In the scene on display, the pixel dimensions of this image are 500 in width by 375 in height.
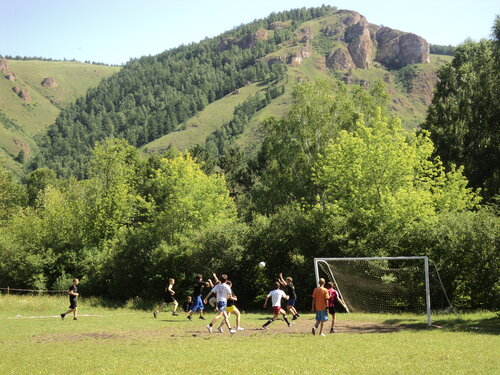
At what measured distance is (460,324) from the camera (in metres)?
20.0

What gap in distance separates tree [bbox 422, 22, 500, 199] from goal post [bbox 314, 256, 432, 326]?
20284mm

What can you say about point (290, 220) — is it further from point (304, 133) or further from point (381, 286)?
point (304, 133)

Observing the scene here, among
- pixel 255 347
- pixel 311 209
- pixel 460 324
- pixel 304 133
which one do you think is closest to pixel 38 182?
pixel 304 133

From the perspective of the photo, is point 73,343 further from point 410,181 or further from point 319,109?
point 319,109

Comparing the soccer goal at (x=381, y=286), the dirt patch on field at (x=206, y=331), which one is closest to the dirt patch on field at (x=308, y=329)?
the dirt patch on field at (x=206, y=331)

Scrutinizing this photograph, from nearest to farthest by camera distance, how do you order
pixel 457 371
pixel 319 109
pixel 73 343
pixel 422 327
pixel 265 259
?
pixel 457 371 → pixel 73 343 → pixel 422 327 → pixel 265 259 → pixel 319 109

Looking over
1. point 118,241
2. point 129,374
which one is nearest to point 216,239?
point 118,241

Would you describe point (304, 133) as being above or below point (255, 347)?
above

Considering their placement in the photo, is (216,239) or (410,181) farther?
(410,181)

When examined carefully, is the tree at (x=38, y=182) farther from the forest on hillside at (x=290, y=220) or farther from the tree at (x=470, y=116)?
the tree at (x=470, y=116)

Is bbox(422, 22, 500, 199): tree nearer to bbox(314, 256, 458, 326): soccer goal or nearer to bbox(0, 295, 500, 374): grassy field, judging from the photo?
bbox(314, 256, 458, 326): soccer goal

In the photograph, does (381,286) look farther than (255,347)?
Yes

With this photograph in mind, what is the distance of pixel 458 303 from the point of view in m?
25.1

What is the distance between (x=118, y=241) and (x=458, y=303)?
1024 inches
